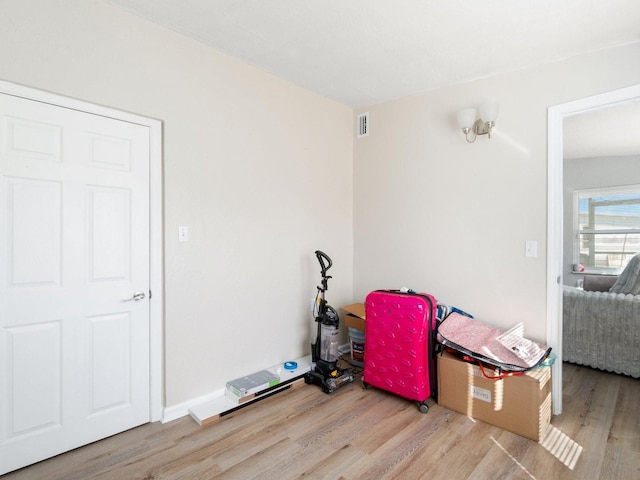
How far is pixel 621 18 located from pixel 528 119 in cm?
73

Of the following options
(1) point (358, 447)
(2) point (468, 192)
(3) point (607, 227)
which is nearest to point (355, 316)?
(1) point (358, 447)

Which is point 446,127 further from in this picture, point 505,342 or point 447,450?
point 447,450

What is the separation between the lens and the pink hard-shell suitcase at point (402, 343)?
2.49 m

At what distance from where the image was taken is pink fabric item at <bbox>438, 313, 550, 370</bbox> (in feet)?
7.41

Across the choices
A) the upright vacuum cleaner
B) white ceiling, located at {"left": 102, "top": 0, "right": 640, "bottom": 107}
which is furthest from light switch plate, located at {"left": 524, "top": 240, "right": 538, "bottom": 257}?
the upright vacuum cleaner

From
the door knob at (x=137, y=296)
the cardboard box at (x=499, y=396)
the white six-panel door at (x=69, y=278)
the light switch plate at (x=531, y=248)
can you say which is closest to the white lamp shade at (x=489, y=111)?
the light switch plate at (x=531, y=248)

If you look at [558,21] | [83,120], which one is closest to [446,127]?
[558,21]

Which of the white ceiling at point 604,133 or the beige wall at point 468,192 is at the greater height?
the white ceiling at point 604,133

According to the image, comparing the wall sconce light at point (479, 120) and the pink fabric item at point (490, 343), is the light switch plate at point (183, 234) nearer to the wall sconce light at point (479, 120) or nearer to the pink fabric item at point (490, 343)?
the pink fabric item at point (490, 343)

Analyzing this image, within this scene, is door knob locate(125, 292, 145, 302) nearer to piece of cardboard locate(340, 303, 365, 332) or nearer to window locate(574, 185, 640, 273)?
piece of cardboard locate(340, 303, 365, 332)

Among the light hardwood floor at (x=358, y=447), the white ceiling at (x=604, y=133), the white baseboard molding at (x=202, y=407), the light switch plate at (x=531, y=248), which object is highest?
the white ceiling at (x=604, y=133)

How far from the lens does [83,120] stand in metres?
2.00

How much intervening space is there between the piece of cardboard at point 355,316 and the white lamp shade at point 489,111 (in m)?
1.92

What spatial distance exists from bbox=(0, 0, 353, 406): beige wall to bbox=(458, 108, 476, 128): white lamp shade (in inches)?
48.5
